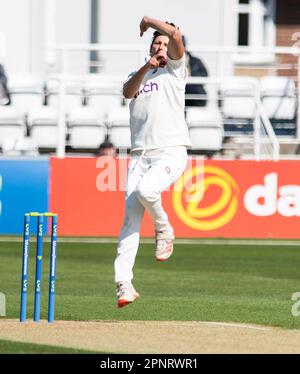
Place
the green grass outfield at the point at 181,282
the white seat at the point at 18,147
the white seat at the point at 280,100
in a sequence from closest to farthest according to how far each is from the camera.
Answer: the green grass outfield at the point at 181,282 → the white seat at the point at 18,147 → the white seat at the point at 280,100

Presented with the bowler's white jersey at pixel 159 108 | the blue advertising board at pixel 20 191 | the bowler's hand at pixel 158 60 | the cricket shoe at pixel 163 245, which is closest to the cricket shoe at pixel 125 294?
the cricket shoe at pixel 163 245

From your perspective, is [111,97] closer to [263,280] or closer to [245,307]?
[263,280]

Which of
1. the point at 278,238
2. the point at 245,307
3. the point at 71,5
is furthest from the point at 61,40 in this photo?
the point at 245,307

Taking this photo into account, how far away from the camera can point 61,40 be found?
949 inches

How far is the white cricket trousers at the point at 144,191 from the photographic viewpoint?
992 centimetres

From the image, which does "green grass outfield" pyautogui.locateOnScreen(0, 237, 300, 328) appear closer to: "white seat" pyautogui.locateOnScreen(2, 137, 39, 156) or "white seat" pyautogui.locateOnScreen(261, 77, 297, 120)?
"white seat" pyautogui.locateOnScreen(2, 137, 39, 156)

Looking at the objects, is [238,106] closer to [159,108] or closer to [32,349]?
[159,108]

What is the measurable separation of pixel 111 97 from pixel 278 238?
3.81 m

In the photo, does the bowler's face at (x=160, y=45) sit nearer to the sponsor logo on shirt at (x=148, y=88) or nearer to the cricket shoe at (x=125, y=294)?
the sponsor logo on shirt at (x=148, y=88)

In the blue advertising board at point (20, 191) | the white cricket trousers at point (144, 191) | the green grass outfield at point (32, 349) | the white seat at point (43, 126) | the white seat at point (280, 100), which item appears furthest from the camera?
the white seat at point (280, 100)

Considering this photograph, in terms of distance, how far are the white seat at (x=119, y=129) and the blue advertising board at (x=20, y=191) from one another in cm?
150

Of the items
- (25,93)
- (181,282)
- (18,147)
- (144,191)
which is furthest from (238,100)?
(144,191)

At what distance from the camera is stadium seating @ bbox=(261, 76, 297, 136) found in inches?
840

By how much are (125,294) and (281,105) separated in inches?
470
